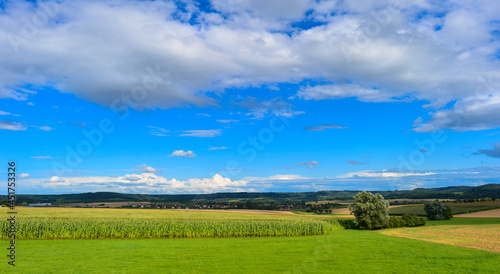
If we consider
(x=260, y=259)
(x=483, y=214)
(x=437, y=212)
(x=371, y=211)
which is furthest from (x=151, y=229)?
→ (x=483, y=214)

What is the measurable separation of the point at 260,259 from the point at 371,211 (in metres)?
29.4

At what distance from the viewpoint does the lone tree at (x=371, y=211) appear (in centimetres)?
4390

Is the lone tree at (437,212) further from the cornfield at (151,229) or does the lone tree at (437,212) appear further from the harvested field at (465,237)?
the cornfield at (151,229)

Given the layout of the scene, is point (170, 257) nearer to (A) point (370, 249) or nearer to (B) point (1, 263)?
(B) point (1, 263)

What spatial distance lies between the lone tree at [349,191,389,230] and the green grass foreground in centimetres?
1878

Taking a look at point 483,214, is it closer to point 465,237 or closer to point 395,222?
point 395,222

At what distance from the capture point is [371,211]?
4381cm

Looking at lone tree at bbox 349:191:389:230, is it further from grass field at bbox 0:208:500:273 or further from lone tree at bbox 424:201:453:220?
lone tree at bbox 424:201:453:220

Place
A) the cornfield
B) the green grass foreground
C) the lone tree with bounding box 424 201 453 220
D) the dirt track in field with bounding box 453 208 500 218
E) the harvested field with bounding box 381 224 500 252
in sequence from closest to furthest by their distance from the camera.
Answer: the green grass foreground < the harvested field with bounding box 381 224 500 252 < the cornfield < the lone tree with bounding box 424 201 453 220 < the dirt track in field with bounding box 453 208 500 218

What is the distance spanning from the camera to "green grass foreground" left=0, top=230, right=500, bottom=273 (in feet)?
55.8

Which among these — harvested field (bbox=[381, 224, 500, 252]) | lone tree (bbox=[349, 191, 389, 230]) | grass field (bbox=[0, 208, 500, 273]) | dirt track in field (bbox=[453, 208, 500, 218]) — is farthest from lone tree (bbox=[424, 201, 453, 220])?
grass field (bbox=[0, 208, 500, 273])

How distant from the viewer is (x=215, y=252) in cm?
2295

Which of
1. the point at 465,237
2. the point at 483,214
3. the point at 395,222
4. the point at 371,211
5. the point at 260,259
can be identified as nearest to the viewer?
the point at 260,259

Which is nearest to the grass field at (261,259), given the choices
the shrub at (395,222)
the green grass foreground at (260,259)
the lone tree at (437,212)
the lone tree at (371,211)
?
the green grass foreground at (260,259)
